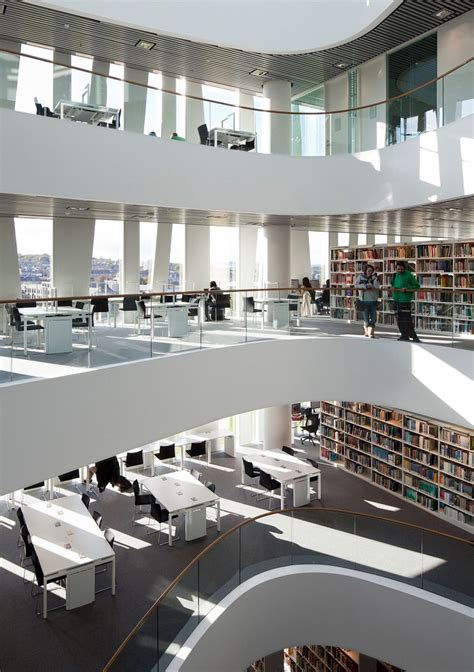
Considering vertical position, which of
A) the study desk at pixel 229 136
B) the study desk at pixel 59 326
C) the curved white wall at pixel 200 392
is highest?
the study desk at pixel 229 136

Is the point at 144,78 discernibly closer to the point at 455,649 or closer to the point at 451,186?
the point at 451,186

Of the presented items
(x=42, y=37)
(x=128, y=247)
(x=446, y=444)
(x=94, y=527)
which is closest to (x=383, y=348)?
(x=446, y=444)

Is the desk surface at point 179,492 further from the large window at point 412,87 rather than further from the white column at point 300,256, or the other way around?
the white column at point 300,256

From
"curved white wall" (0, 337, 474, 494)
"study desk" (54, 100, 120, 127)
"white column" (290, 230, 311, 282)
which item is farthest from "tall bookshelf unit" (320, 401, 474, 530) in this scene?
"study desk" (54, 100, 120, 127)

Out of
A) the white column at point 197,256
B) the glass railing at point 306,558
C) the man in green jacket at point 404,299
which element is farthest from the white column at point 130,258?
the man in green jacket at point 404,299

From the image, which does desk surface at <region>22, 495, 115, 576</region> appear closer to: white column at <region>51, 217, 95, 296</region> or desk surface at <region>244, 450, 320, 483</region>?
desk surface at <region>244, 450, 320, 483</region>

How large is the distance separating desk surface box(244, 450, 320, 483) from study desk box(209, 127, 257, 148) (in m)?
5.23

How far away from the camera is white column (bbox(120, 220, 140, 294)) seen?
11617 millimetres

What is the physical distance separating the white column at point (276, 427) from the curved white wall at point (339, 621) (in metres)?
3.81

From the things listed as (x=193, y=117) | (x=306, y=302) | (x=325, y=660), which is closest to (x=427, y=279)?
(x=306, y=302)

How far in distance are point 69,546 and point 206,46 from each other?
7581 millimetres

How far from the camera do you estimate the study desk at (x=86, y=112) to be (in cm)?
651

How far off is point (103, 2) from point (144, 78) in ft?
7.59

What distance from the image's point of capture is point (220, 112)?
25.5ft
